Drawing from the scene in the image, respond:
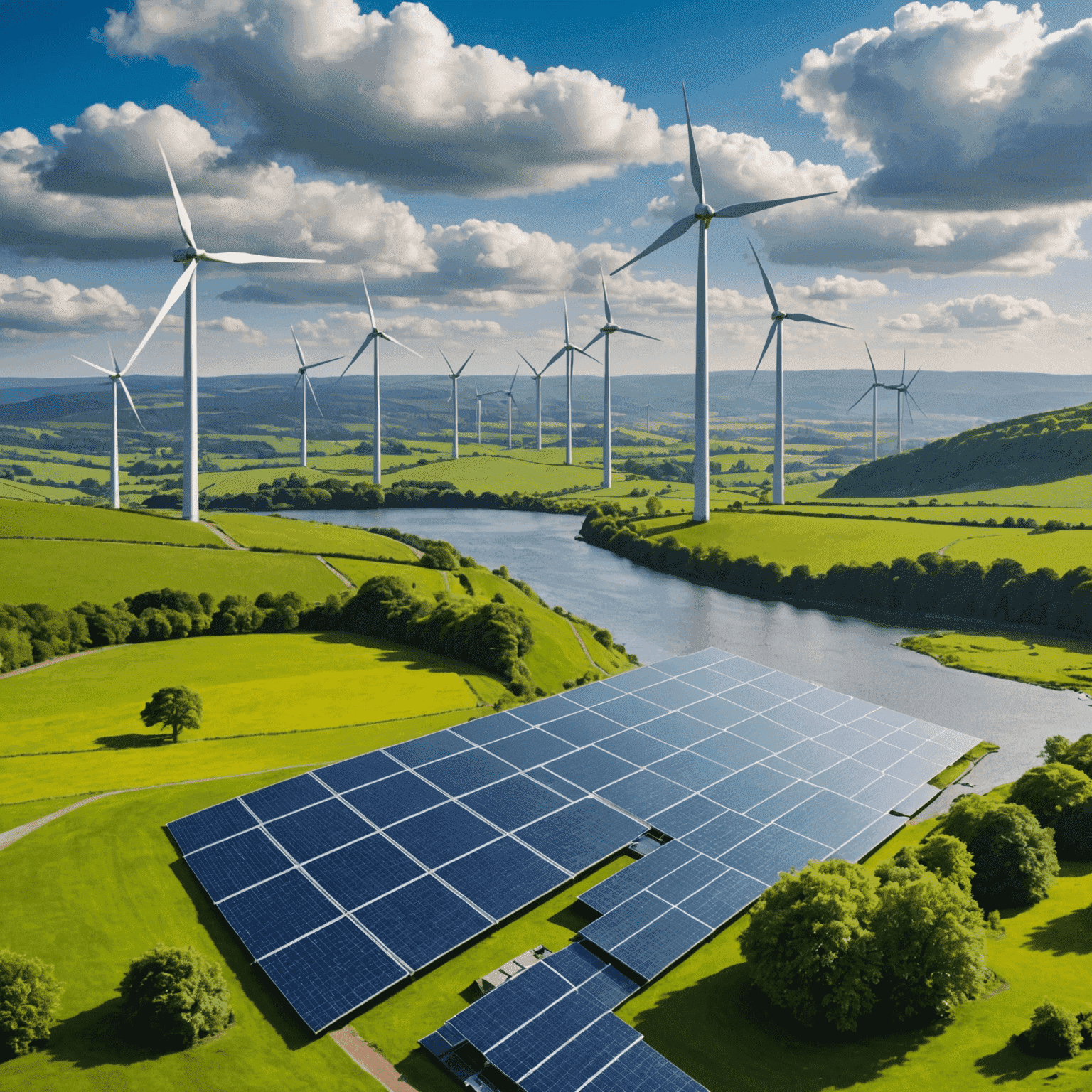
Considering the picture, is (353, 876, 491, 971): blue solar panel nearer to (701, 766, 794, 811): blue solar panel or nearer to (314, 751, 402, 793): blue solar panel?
(314, 751, 402, 793): blue solar panel

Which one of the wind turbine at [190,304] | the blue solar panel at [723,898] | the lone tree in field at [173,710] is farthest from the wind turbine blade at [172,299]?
the blue solar panel at [723,898]

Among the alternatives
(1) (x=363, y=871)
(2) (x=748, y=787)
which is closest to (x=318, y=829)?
(1) (x=363, y=871)

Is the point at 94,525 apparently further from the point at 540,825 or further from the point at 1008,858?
the point at 1008,858

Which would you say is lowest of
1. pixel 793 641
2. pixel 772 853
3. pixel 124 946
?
pixel 793 641

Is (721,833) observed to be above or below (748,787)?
below

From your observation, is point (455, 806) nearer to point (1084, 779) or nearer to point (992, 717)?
point (1084, 779)

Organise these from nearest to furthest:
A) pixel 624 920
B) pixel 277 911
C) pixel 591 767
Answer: pixel 277 911
pixel 624 920
pixel 591 767

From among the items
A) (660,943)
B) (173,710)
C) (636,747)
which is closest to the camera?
(660,943)
